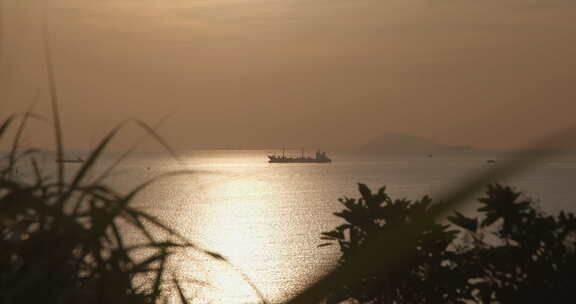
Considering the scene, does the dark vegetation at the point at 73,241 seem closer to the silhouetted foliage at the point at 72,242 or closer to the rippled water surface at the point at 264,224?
the silhouetted foliage at the point at 72,242

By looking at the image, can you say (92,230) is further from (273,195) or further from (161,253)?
(273,195)

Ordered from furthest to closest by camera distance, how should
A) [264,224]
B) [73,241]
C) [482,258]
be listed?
[264,224]
[482,258]
[73,241]

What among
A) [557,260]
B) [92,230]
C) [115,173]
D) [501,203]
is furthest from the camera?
[501,203]

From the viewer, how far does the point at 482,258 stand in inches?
163

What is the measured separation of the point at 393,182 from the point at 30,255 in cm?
12547

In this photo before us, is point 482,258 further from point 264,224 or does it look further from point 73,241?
point 264,224

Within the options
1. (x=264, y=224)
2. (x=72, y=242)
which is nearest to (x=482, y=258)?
(x=72, y=242)

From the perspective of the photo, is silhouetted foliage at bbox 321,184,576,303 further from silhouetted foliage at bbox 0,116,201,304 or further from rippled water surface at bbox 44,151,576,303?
rippled water surface at bbox 44,151,576,303

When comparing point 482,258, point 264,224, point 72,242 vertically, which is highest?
point 72,242

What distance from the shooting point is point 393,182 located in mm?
124562

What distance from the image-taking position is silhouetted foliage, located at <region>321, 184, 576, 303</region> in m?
4.04

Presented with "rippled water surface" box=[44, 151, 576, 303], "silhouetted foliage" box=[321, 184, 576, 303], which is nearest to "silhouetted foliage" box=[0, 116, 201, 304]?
"silhouetted foliage" box=[321, 184, 576, 303]

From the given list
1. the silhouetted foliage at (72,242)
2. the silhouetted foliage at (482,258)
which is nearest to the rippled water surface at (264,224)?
the silhouetted foliage at (482,258)

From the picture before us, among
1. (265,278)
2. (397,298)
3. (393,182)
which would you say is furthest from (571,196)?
(397,298)
